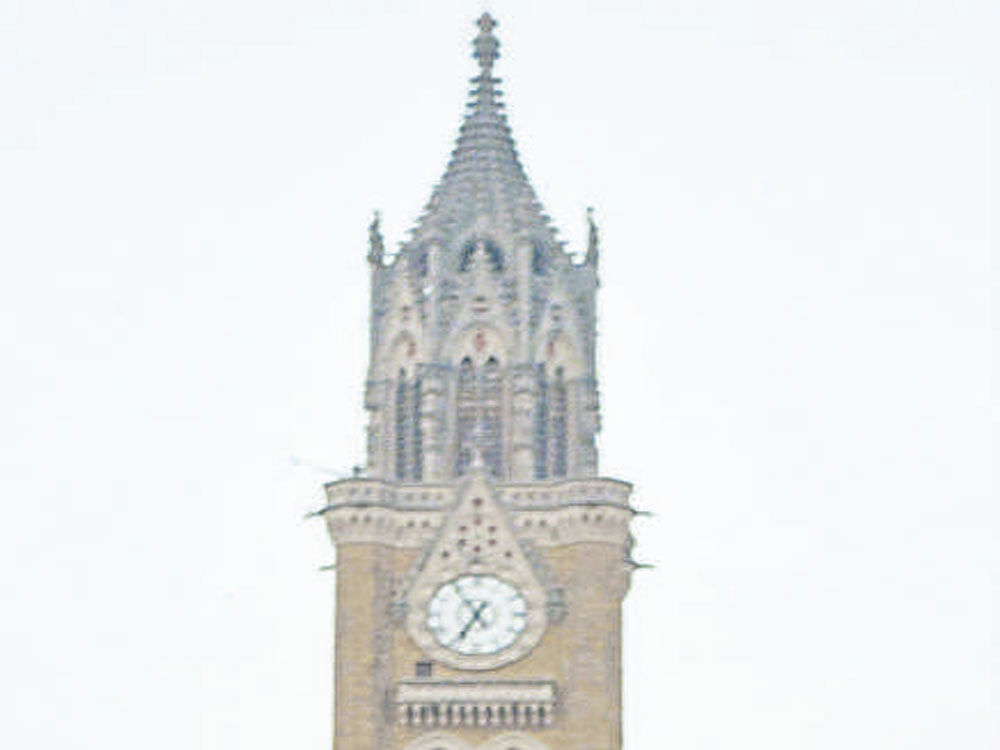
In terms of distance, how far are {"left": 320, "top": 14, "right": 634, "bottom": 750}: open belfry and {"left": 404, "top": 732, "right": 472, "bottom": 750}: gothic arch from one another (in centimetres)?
3

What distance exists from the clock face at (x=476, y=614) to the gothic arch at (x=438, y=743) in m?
2.04

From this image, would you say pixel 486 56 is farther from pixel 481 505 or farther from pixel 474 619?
pixel 474 619

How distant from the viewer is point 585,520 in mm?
85188

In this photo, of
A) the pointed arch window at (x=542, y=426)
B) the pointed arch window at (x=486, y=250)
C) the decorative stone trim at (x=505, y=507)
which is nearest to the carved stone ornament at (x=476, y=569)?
the decorative stone trim at (x=505, y=507)

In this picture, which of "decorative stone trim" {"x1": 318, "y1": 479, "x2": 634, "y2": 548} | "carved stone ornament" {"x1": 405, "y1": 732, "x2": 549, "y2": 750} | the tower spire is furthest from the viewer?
the tower spire

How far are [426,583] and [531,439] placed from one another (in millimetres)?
4441

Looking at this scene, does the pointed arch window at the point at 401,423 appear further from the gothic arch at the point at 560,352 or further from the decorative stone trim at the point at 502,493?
the gothic arch at the point at 560,352

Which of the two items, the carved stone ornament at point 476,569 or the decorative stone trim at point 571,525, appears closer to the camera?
the carved stone ornament at point 476,569

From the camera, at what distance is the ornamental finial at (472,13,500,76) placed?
9250 cm

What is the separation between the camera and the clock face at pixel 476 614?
84.4m

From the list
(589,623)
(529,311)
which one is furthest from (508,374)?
(589,623)

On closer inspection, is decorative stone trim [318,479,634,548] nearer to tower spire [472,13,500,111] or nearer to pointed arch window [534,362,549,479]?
pointed arch window [534,362,549,479]

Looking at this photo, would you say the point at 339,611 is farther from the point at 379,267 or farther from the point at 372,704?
the point at 379,267

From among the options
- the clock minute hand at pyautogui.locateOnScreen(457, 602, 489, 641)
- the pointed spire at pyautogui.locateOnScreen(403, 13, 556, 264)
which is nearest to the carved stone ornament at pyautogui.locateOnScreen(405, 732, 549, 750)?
the clock minute hand at pyautogui.locateOnScreen(457, 602, 489, 641)
